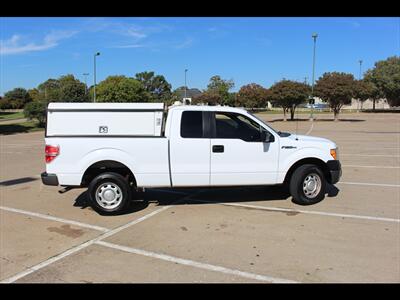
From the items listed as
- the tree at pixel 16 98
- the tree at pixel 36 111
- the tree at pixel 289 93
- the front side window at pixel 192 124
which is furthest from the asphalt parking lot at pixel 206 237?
the tree at pixel 16 98

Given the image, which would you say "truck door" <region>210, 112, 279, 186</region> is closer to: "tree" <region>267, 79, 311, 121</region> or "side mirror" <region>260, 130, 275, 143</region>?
"side mirror" <region>260, 130, 275, 143</region>

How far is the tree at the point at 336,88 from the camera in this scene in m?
38.8

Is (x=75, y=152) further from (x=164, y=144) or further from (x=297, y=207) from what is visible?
(x=297, y=207)

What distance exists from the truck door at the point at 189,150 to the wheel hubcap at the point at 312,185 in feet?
6.09

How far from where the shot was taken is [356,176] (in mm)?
9727

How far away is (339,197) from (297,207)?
1225 millimetres

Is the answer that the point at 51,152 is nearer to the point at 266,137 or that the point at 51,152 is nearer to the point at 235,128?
the point at 235,128

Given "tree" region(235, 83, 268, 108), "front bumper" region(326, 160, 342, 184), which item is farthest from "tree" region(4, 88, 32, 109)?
"front bumper" region(326, 160, 342, 184)

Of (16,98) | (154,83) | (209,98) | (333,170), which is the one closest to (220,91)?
(209,98)

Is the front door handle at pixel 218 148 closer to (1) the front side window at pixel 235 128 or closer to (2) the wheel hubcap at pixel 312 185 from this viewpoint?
(1) the front side window at pixel 235 128

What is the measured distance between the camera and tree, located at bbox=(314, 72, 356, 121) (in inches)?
1528

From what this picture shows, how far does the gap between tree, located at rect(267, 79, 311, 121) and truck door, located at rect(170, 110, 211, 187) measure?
113 feet

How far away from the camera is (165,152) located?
6559 millimetres
